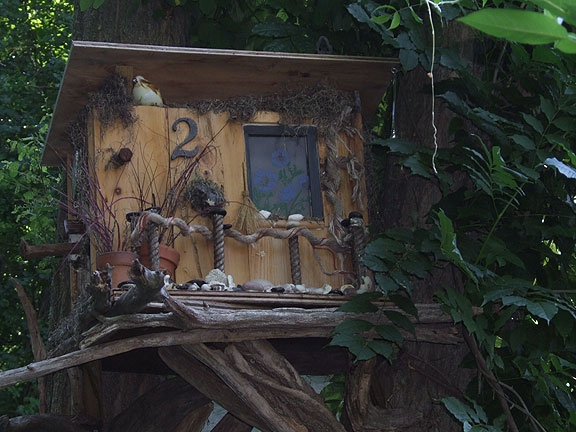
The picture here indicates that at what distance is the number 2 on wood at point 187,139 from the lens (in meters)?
3.22

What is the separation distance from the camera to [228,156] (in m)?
3.26

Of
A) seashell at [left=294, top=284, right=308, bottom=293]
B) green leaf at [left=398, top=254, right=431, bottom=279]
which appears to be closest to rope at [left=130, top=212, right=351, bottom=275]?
seashell at [left=294, top=284, right=308, bottom=293]

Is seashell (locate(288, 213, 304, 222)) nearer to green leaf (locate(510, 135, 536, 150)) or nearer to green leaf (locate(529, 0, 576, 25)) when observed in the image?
green leaf (locate(510, 135, 536, 150))

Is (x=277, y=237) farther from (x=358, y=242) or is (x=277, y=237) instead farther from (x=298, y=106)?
(x=298, y=106)

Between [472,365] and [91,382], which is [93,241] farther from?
[472,365]

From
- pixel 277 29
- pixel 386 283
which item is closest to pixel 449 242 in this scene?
pixel 386 283

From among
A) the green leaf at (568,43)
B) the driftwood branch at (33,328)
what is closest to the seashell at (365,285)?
the driftwood branch at (33,328)

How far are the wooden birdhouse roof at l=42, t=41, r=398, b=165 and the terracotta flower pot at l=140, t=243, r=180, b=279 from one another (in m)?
0.73

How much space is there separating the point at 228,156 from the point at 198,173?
126 millimetres

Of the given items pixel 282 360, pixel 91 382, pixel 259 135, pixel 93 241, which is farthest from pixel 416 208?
pixel 91 382

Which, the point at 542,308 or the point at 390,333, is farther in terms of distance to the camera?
the point at 390,333

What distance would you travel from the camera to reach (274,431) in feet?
9.11

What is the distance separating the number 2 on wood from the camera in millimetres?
3219

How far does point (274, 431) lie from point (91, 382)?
1.11 meters
